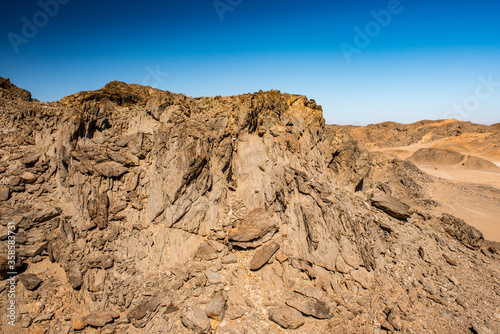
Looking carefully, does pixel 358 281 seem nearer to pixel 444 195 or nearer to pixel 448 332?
pixel 448 332

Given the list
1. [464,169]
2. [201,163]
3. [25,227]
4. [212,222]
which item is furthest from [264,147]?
[464,169]

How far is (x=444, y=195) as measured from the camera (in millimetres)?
21875

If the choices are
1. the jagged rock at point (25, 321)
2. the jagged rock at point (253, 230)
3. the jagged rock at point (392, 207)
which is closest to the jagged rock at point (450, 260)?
the jagged rock at point (392, 207)

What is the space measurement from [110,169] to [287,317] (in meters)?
10.3

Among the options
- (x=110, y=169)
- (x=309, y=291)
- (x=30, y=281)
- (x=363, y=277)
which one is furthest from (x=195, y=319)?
(x=110, y=169)

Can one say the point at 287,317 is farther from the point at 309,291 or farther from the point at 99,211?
the point at 99,211

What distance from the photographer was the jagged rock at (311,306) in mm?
8914

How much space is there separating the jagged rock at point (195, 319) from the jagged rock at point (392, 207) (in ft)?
35.9

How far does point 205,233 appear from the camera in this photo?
35.8 ft

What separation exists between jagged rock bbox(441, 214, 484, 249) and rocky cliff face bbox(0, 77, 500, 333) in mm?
63

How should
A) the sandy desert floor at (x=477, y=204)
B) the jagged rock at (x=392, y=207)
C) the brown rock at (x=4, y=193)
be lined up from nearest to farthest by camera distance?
the brown rock at (x=4, y=193) < the jagged rock at (x=392, y=207) < the sandy desert floor at (x=477, y=204)

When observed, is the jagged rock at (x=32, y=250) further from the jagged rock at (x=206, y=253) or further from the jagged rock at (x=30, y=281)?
the jagged rock at (x=206, y=253)

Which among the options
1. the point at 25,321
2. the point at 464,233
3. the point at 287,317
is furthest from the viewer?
the point at 464,233

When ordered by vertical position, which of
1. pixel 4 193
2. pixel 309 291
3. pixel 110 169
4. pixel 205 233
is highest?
pixel 110 169
